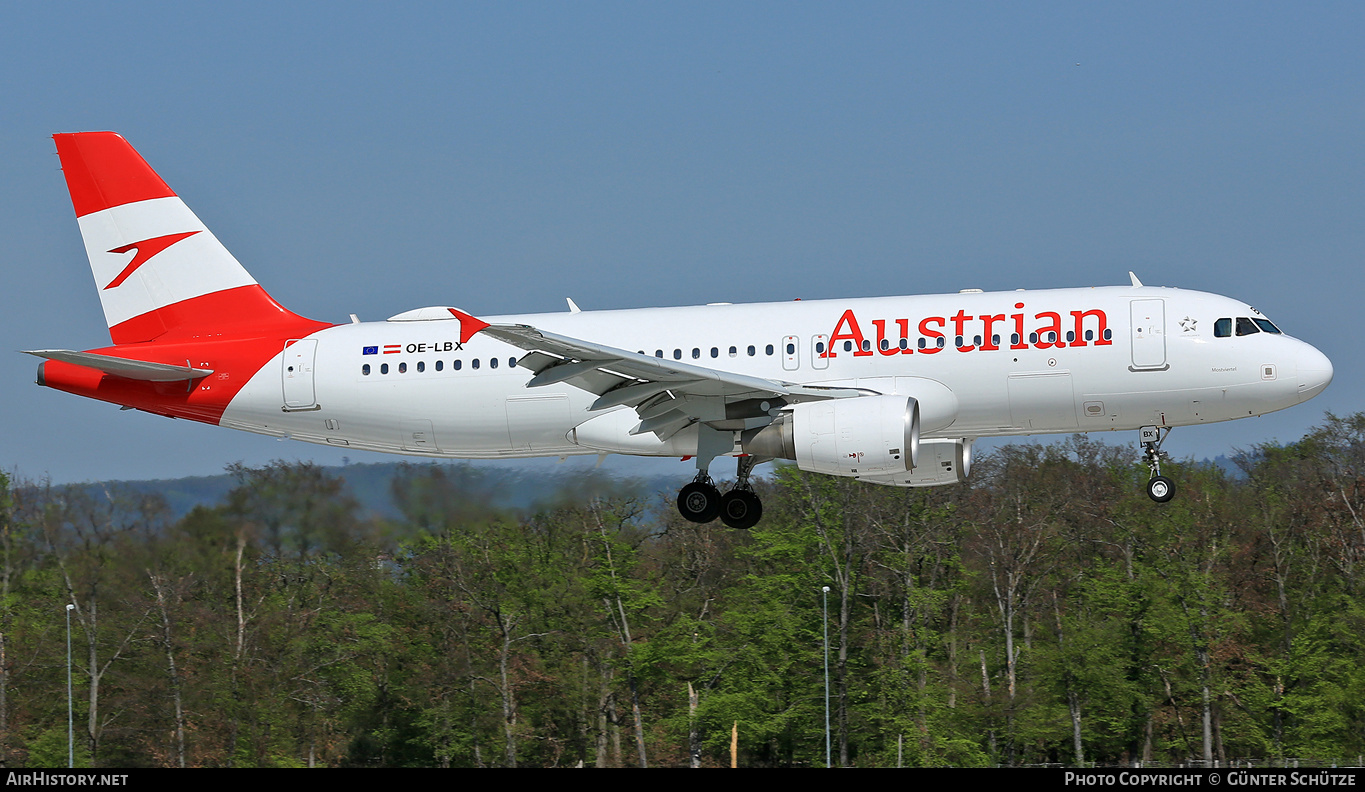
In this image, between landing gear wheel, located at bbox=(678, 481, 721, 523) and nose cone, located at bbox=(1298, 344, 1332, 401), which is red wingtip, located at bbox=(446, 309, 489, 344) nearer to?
landing gear wheel, located at bbox=(678, 481, 721, 523)

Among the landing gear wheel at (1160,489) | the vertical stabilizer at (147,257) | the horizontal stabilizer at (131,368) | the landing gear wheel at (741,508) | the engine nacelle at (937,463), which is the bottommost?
the landing gear wheel at (741,508)

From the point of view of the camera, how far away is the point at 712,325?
87.1 ft

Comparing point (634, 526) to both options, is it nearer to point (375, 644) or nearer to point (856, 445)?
point (375, 644)

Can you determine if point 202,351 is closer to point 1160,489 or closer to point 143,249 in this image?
point 143,249

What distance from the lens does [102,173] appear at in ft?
99.2

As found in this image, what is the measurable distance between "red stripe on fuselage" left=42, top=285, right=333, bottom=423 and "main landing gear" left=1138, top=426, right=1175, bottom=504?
16767mm

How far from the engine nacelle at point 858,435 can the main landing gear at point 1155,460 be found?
183 inches

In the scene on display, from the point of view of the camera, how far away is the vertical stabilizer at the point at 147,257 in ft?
96.9

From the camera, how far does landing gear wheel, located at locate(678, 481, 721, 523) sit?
2695cm

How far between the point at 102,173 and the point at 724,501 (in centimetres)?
1559

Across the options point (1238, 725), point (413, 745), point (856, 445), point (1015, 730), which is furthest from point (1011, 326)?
point (413, 745)

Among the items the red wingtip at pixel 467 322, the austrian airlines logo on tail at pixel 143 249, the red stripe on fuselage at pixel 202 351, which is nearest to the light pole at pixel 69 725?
the austrian airlines logo on tail at pixel 143 249

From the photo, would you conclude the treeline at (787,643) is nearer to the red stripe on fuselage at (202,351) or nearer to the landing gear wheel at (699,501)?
the red stripe on fuselage at (202,351)
